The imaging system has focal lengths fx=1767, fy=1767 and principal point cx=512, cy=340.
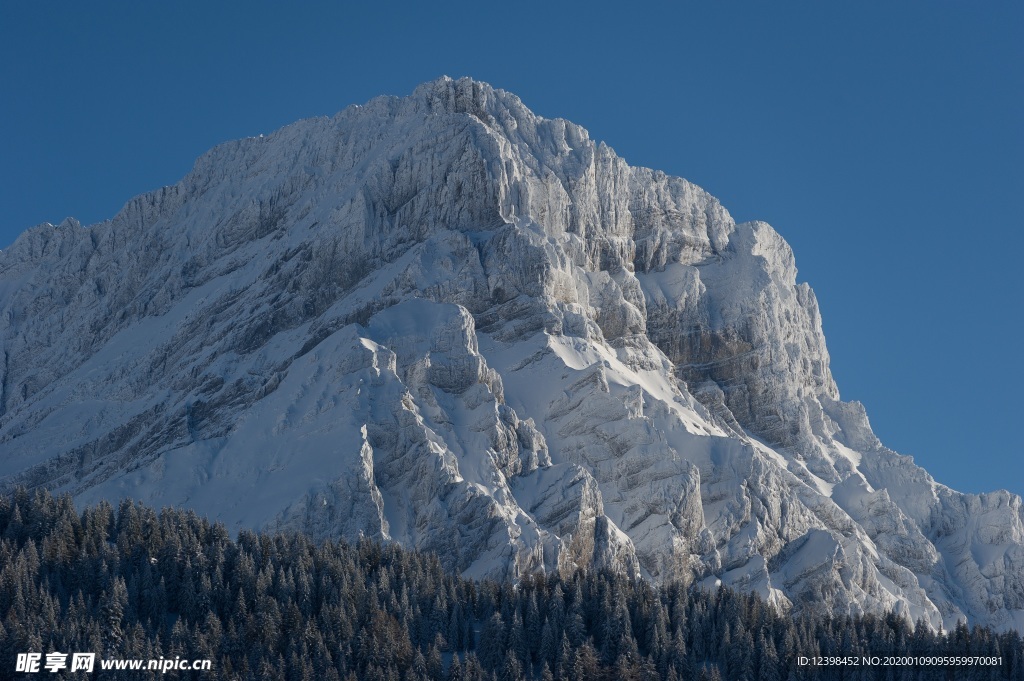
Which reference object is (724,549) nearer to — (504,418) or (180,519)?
(504,418)

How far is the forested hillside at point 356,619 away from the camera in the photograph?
132125 millimetres

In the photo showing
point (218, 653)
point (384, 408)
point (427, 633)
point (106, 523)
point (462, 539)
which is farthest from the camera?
point (384, 408)

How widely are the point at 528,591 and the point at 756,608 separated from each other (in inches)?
796

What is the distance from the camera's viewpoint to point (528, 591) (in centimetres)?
15612

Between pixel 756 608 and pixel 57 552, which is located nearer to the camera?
pixel 57 552

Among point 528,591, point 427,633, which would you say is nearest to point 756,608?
point 528,591

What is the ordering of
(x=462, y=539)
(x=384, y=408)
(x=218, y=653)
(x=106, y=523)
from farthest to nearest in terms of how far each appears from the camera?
(x=384, y=408), (x=462, y=539), (x=106, y=523), (x=218, y=653)

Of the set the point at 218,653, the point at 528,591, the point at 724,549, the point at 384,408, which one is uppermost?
the point at 384,408

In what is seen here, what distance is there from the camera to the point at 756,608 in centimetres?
15625

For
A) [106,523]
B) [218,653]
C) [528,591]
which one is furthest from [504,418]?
[218,653]

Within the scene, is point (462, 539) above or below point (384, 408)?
below

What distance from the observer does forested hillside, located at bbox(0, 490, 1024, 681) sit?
433 feet

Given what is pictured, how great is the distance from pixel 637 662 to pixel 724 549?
194ft

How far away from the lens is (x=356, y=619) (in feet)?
461
